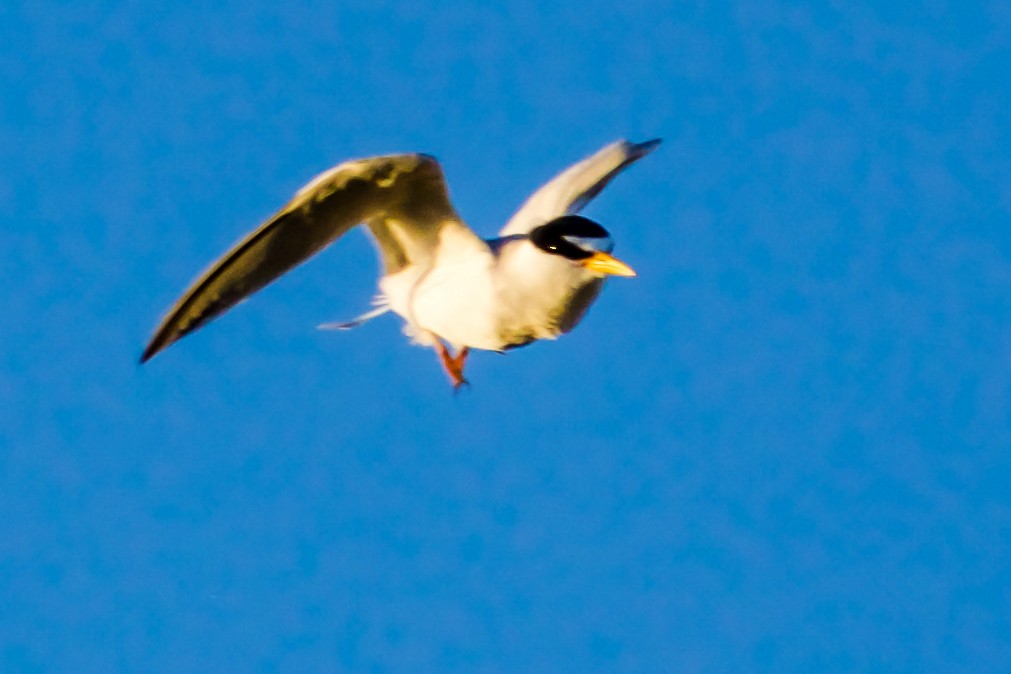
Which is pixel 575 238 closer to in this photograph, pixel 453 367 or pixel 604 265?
pixel 604 265

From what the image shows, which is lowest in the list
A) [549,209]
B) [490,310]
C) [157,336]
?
[157,336]

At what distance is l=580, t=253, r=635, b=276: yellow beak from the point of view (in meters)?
7.70

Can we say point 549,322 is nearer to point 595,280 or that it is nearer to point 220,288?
point 595,280

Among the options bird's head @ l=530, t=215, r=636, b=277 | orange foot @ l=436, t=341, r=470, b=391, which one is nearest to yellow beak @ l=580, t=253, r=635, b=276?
bird's head @ l=530, t=215, r=636, b=277

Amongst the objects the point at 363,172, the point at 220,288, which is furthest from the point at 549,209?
the point at 220,288

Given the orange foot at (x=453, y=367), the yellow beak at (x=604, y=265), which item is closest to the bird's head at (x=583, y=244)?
the yellow beak at (x=604, y=265)

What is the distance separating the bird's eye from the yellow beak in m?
0.02

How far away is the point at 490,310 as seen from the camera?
815 cm

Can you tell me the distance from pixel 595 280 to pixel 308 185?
1260mm

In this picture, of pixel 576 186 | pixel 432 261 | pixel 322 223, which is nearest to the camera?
pixel 322 223

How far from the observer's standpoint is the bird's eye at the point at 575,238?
7773mm

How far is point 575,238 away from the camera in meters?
7.77

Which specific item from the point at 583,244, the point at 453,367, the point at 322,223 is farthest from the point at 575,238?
the point at 453,367

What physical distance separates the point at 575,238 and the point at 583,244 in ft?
0.13
